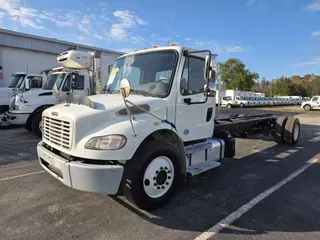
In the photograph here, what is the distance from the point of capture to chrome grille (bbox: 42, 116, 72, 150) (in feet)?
11.2

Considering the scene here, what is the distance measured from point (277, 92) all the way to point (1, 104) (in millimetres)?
85864

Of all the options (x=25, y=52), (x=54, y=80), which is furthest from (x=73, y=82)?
(x=25, y=52)

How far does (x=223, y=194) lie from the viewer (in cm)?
443

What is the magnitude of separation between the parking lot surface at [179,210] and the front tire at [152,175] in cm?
22

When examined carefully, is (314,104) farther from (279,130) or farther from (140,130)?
(140,130)

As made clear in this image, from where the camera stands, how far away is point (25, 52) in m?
21.6

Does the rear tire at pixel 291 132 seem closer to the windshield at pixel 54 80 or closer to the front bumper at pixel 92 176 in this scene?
the front bumper at pixel 92 176

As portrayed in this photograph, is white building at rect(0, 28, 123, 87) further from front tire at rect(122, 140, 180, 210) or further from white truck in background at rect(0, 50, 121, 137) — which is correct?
front tire at rect(122, 140, 180, 210)

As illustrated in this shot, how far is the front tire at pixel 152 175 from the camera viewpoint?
338 cm

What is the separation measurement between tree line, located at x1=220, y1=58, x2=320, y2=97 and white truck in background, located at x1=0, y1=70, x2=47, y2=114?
2291cm

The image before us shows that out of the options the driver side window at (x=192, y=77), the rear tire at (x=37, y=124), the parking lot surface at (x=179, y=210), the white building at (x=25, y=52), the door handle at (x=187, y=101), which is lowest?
the parking lot surface at (x=179, y=210)

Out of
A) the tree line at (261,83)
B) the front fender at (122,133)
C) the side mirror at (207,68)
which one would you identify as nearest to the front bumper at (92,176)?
the front fender at (122,133)

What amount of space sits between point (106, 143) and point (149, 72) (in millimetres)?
1620

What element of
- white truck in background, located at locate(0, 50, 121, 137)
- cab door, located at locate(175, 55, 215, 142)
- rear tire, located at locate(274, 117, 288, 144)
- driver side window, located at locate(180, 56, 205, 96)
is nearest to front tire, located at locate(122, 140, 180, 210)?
cab door, located at locate(175, 55, 215, 142)
